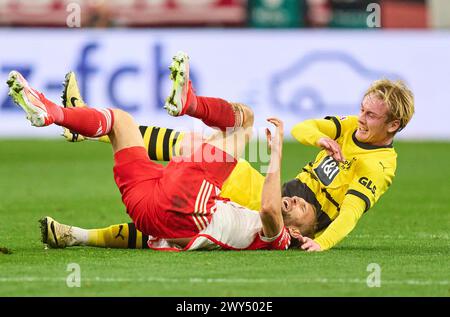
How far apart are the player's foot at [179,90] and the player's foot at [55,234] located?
129 centimetres

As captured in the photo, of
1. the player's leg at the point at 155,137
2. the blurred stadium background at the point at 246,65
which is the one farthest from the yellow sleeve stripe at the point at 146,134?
the blurred stadium background at the point at 246,65

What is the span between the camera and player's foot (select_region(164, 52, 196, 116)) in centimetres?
815

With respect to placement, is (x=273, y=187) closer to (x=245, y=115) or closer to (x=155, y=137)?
(x=245, y=115)

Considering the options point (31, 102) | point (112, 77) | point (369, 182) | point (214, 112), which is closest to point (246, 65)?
point (112, 77)

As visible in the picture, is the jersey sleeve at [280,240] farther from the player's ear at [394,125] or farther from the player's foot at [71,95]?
the player's foot at [71,95]

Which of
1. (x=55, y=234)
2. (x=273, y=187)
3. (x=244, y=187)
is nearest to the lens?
(x=273, y=187)

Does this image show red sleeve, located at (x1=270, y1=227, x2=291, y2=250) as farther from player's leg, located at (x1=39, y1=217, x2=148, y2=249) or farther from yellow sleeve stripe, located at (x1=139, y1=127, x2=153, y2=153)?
yellow sleeve stripe, located at (x1=139, y1=127, x2=153, y2=153)

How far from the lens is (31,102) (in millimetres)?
8016

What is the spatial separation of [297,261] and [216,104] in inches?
50.6

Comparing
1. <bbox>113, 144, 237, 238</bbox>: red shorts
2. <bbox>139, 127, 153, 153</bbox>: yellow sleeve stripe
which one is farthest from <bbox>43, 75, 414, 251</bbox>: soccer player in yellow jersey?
<bbox>113, 144, 237, 238</bbox>: red shorts

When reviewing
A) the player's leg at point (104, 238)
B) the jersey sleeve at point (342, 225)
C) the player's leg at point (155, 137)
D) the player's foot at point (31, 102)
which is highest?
the player's foot at point (31, 102)

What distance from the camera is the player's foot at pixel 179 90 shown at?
321 inches

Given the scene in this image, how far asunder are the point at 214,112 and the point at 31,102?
1294 mm
